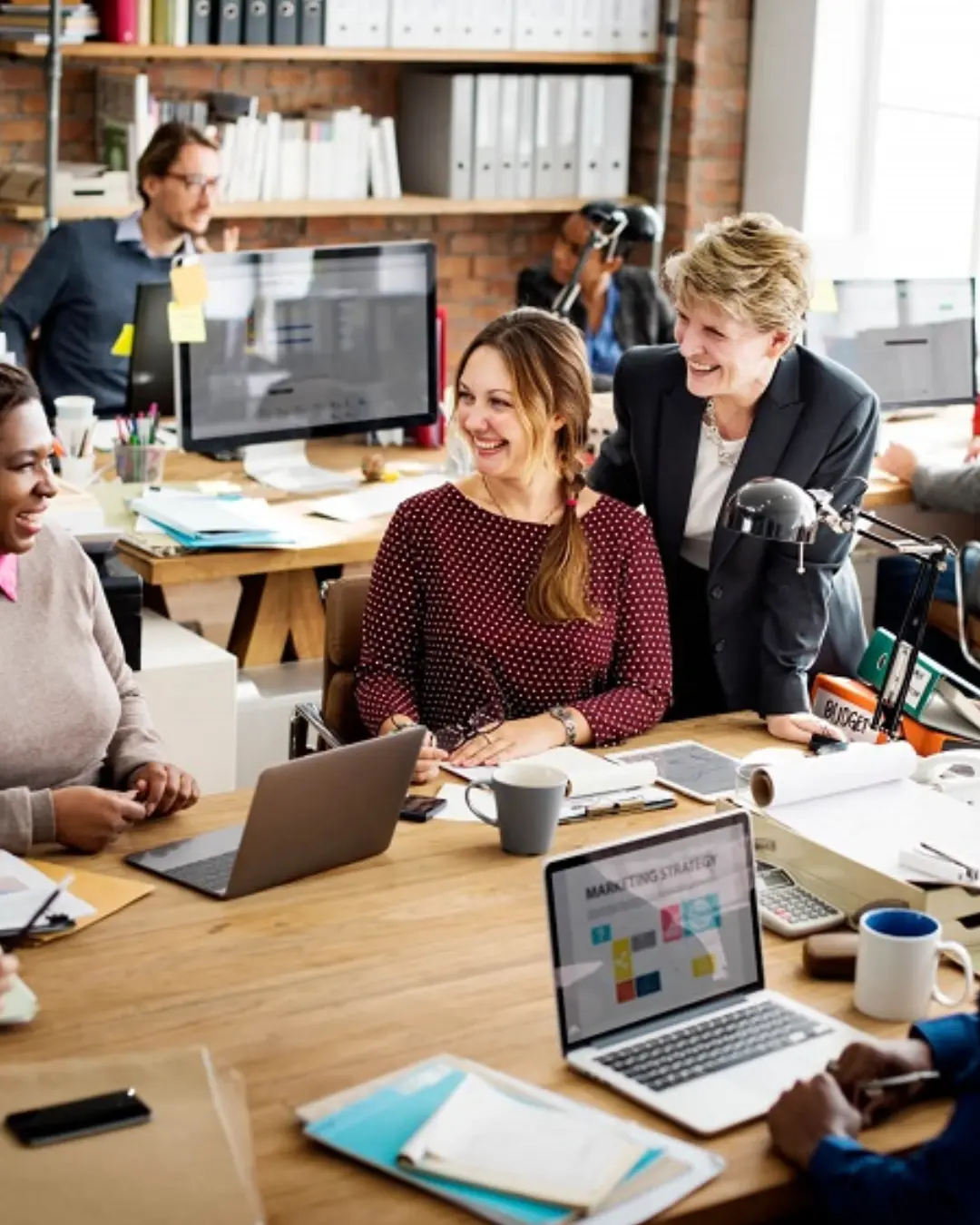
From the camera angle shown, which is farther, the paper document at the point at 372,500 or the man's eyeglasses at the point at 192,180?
the man's eyeglasses at the point at 192,180

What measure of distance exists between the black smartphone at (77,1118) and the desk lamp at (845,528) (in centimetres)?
116

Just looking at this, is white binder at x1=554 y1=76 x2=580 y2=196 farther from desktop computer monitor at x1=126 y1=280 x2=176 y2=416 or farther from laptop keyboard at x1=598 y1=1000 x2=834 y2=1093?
laptop keyboard at x1=598 y1=1000 x2=834 y2=1093

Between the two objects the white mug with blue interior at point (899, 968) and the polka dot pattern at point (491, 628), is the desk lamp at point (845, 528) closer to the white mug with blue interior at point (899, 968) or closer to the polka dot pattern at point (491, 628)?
the polka dot pattern at point (491, 628)

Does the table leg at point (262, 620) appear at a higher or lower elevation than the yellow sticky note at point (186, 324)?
lower

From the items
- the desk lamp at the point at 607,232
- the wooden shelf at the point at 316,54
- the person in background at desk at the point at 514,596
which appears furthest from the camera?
the wooden shelf at the point at 316,54

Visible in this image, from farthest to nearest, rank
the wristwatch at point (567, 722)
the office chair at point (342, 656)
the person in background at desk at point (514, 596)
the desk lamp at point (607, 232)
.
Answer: the desk lamp at point (607, 232), the office chair at point (342, 656), the person in background at desk at point (514, 596), the wristwatch at point (567, 722)

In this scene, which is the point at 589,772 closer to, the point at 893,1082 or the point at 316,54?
the point at 893,1082

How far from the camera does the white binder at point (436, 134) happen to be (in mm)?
6312

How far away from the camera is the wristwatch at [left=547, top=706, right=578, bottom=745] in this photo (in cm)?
287

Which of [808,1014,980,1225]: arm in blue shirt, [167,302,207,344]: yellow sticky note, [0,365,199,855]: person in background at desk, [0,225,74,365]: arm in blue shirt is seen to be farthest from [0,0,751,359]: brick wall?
[808,1014,980,1225]: arm in blue shirt

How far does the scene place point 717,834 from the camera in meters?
2.03

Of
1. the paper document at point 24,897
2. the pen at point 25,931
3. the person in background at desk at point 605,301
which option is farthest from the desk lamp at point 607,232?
the pen at point 25,931

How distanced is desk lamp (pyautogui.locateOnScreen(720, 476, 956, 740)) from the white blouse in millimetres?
125

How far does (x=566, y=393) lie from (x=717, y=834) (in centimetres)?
120
